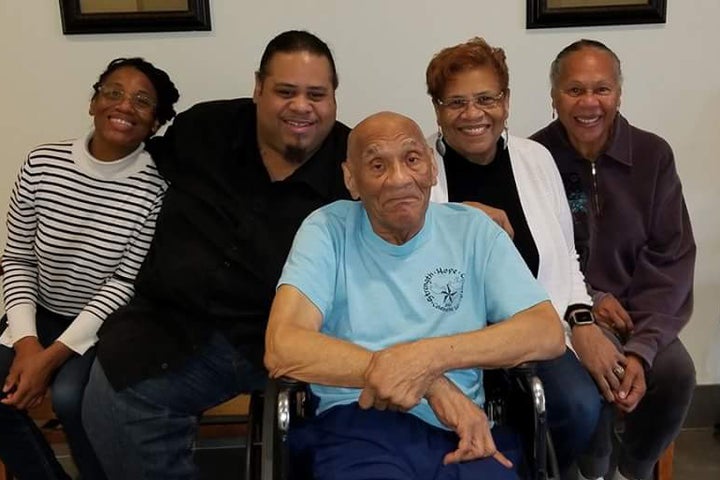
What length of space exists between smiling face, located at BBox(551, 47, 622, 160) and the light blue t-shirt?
24.8 inches

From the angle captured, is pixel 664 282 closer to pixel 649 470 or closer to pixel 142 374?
pixel 649 470

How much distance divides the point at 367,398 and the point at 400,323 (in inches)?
7.7

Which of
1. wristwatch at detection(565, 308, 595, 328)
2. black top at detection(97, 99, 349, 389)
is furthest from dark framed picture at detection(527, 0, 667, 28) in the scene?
wristwatch at detection(565, 308, 595, 328)

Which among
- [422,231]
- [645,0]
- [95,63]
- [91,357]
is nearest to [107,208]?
[91,357]

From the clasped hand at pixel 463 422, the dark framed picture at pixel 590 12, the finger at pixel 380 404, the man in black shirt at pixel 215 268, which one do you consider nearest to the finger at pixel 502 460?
the clasped hand at pixel 463 422

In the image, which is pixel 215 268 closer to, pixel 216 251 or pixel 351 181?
pixel 216 251

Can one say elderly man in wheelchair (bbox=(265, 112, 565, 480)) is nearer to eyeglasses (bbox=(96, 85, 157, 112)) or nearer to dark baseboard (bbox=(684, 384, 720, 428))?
eyeglasses (bbox=(96, 85, 157, 112))

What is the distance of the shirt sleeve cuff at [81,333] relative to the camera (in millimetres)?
2016

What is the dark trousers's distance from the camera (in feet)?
6.59

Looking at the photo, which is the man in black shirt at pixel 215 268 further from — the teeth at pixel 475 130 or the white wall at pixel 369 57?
the white wall at pixel 369 57

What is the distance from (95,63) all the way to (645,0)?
1.84m

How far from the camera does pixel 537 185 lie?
78.6 inches

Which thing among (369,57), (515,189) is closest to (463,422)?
(515,189)

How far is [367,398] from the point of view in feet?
4.80
